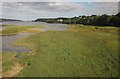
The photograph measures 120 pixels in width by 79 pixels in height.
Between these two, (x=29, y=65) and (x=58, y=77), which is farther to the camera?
(x=29, y=65)

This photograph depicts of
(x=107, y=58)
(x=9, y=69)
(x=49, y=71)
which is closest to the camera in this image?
(x=49, y=71)

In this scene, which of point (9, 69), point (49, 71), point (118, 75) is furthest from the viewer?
point (9, 69)

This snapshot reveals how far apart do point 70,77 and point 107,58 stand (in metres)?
7.65

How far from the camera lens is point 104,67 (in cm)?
1717

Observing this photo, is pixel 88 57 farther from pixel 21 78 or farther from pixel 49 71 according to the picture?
pixel 21 78

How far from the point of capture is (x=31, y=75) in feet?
51.0

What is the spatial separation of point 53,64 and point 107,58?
23.3ft

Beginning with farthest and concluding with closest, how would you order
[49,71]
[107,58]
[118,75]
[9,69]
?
[107,58]
[9,69]
[49,71]
[118,75]

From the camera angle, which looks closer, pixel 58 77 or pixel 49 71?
pixel 58 77

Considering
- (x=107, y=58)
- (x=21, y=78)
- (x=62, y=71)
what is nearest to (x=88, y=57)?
(x=107, y=58)

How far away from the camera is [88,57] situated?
21.3 meters

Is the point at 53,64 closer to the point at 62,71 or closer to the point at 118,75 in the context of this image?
the point at 62,71

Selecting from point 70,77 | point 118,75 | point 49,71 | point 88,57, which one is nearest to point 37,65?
point 49,71

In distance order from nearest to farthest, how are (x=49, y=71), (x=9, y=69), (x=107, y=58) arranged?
(x=49, y=71)
(x=9, y=69)
(x=107, y=58)
